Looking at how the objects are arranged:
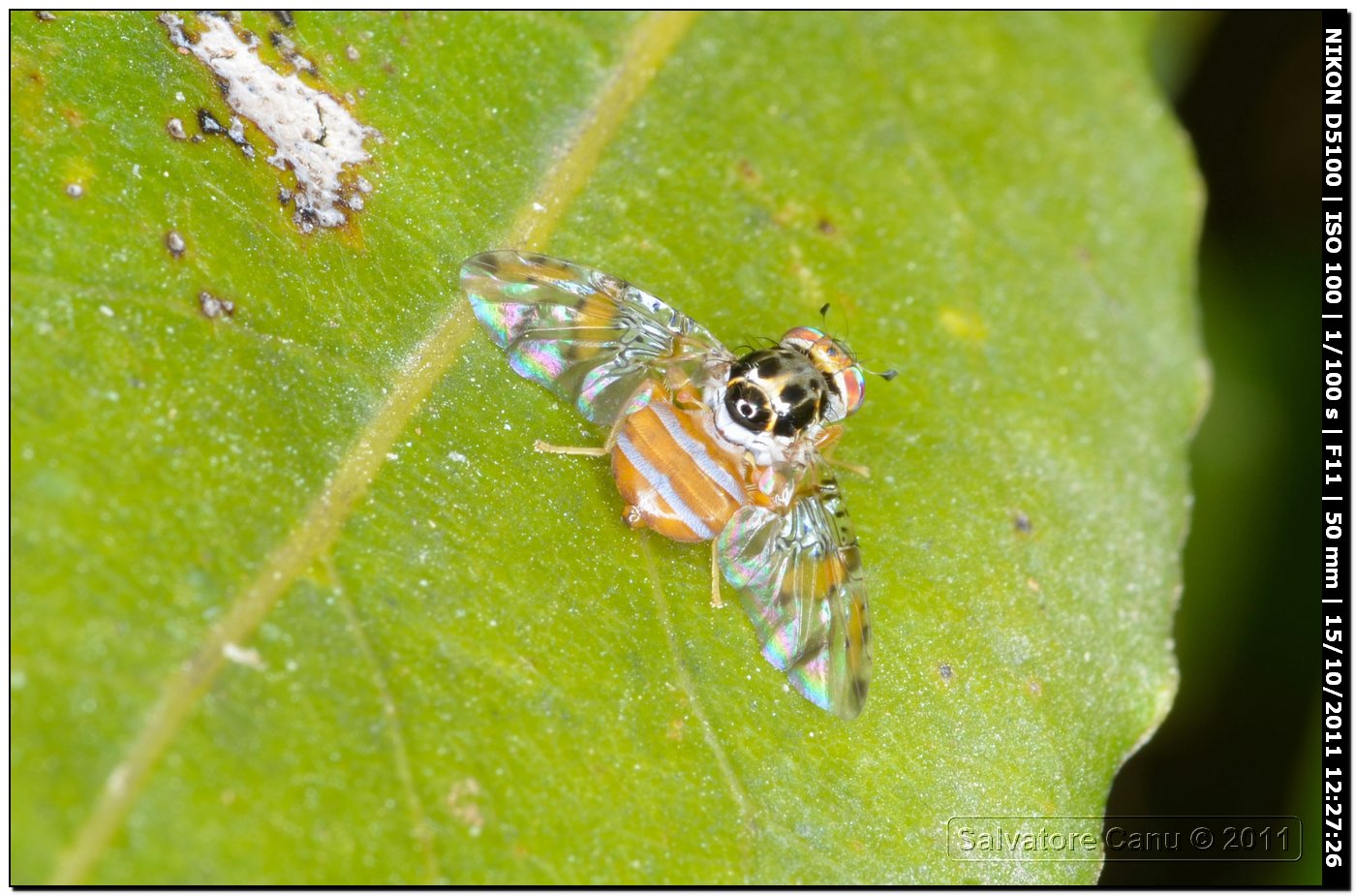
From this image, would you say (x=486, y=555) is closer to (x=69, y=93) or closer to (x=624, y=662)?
(x=624, y=662)

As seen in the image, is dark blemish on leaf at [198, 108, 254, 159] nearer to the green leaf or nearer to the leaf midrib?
the green leaf

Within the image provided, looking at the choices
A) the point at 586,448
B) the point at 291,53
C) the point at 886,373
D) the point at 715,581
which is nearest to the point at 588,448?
the point at 586,448

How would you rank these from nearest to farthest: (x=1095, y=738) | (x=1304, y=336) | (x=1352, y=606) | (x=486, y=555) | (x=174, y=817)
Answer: (x=174, y=817) → (x=486, y=555) → (x=1095, y=738) → (x=1352, y=606) → (x=1304, y=336)

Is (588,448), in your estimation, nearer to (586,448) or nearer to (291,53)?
(586,448)

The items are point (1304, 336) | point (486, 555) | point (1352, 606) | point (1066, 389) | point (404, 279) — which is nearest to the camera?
point (486, 555)

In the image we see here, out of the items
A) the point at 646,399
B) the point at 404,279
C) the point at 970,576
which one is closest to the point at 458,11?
the point at 404,279
